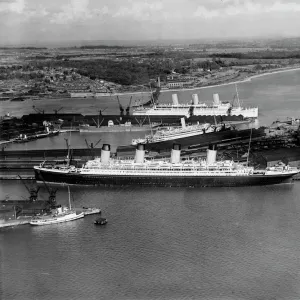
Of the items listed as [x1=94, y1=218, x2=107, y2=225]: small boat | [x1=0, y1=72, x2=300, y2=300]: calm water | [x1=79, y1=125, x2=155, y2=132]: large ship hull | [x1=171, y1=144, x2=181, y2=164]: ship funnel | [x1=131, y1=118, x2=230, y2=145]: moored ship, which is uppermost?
[x1=171, y1=144, x2=181, y2=164]: ship funnel

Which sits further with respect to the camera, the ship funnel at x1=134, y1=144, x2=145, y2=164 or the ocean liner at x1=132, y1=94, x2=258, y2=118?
the ocean liner at x1=132, y1=94, x2=258, y2=118

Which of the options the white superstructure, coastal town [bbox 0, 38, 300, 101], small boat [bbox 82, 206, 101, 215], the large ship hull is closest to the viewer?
small boat [bbox 82, 206, 101, 215]

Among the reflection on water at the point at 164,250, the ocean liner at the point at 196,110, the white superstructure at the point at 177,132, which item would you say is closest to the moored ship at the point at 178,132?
the white superstructure at the point at 177,132

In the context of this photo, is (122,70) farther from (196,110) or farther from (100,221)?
(100,221)

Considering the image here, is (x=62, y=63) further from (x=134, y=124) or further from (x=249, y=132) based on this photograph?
(x=249, y=132)

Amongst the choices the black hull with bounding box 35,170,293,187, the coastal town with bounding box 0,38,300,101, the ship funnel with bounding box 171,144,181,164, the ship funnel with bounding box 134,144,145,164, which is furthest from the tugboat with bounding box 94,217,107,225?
the coastal town with bounding box 0,38,300,101

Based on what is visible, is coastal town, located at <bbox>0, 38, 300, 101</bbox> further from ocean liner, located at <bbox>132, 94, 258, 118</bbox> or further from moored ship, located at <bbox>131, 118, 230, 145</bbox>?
moored ship, located at <bbox>131, 118, 230, 145</bbox>
